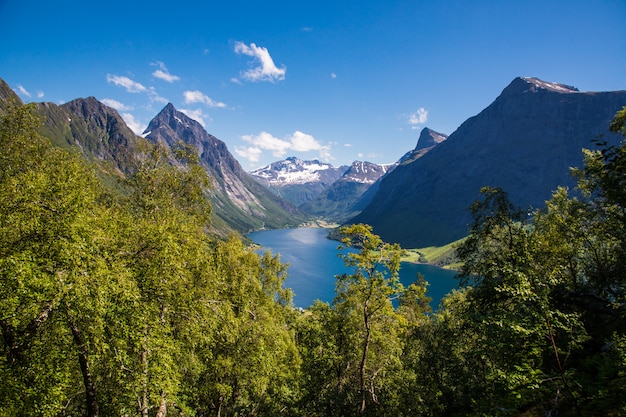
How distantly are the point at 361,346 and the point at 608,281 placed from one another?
763 inches

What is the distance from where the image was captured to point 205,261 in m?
21.1

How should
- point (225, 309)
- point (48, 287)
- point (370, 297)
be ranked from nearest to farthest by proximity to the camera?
point (48, 287) < point (225, 309) < point (370, 297)

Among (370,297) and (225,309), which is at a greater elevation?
(370,297)

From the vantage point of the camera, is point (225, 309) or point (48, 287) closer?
point (48, 287)

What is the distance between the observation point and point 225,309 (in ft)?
70.5

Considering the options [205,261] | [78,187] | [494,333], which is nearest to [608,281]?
[494,333]

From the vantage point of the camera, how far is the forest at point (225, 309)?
10.5 metres

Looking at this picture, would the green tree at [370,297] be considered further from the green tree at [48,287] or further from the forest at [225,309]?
the green tree at [48,287]

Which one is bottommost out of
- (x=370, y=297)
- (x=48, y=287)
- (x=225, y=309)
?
(x=225, y=309)

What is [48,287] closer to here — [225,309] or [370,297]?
[225,309]

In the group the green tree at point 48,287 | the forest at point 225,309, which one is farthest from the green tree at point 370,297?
the green tree at point 48,287

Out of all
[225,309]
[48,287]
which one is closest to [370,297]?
[225,309]

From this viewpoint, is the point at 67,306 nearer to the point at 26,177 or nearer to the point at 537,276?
the point at 26,177

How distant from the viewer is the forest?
10547 mm
